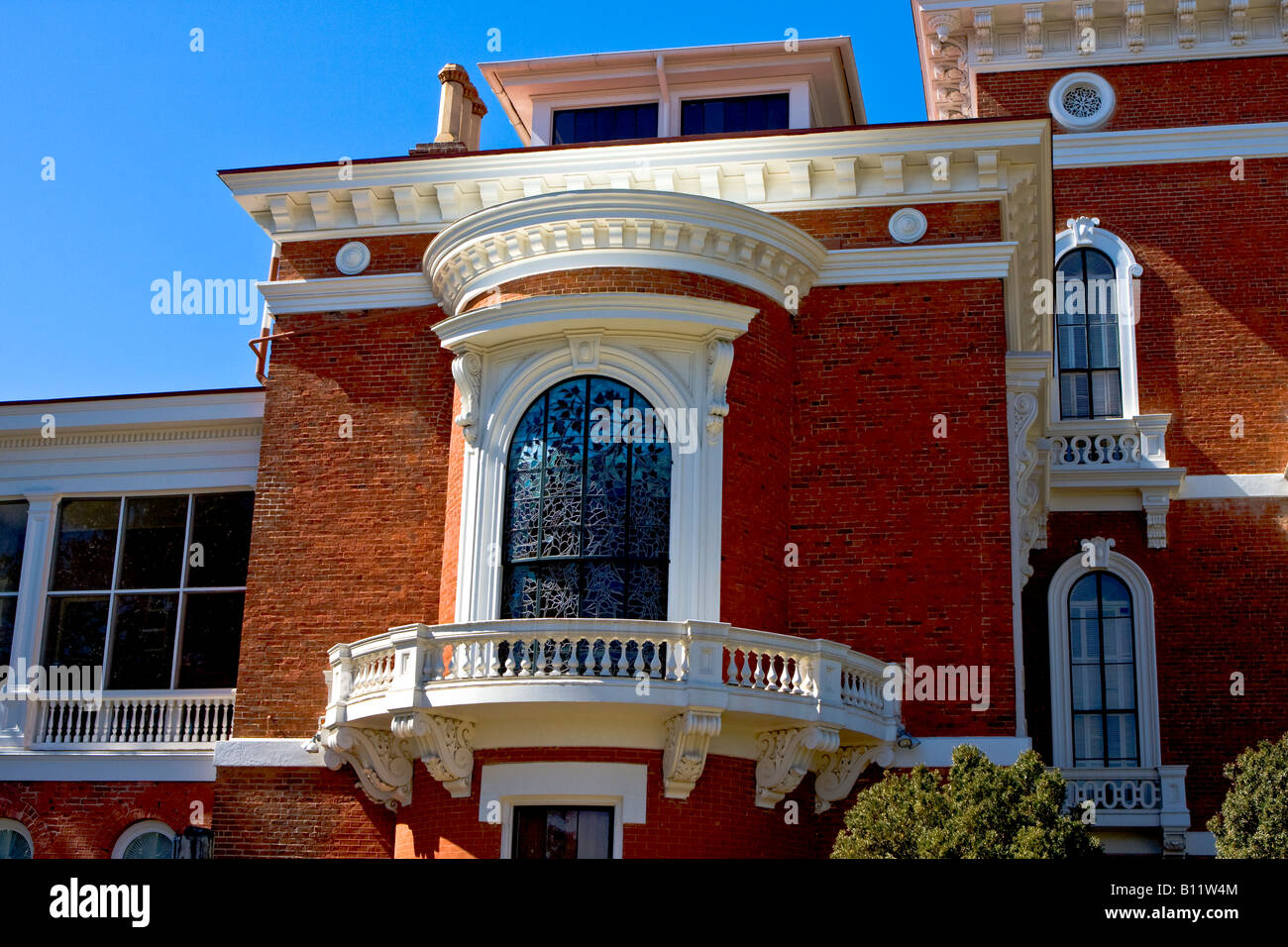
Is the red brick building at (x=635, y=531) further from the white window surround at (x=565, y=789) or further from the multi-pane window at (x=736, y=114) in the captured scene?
the multi-pane window at (x=736, y=114)

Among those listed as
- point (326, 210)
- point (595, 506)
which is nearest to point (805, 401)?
point (595, 506)

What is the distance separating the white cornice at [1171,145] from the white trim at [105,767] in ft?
56.4

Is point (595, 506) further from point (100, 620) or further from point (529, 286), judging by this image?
point (100, 620)

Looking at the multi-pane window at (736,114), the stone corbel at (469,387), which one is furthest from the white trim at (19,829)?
the multi-pane window at (736,114)

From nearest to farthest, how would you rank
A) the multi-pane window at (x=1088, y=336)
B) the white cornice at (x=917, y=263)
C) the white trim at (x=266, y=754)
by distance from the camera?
the white trim at (x=266, y=754)
the white cornice at (x=917, y=263)
the multi-pane window at (x=1088, y=336)

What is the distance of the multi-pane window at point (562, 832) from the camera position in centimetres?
1764

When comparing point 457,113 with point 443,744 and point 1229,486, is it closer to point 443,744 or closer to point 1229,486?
point 443,744

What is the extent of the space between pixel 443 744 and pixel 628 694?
91.9 inches

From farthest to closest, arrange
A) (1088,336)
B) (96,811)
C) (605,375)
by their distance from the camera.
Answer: (1088,336)
(96,811)
(605,375)

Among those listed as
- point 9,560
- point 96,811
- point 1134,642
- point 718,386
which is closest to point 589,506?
point 718,386

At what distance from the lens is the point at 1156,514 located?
2572 cm

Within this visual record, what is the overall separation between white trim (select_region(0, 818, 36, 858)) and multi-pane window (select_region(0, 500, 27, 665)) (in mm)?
2511

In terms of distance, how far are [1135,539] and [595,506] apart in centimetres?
1129
